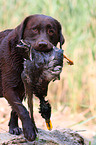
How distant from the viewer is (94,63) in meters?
5.74

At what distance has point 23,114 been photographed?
2479 millimetres

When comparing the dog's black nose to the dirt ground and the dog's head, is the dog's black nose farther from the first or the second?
the dirt ground

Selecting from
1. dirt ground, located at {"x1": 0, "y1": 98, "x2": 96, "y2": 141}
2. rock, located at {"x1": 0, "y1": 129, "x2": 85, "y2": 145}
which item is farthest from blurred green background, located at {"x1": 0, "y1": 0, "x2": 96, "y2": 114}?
rock, located at {"x1": 0, "y1": 129, "x2": 85, "y2": 145}

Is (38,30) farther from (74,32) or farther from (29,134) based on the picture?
(74,32)

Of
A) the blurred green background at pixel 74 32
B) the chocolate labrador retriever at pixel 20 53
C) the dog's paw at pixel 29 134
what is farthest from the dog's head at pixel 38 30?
the blurred green background at pixel 74 32

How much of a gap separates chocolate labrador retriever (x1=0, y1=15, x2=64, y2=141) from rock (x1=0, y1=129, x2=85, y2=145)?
0.30 m

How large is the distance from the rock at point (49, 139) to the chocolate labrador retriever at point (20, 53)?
297 millimetres

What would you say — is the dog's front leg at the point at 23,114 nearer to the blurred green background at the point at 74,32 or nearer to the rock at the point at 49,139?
Result: the rock at the point at 49,139

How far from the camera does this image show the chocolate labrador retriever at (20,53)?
247 cm

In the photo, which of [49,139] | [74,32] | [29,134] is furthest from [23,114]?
[74,32]

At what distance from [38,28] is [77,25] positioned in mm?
3282

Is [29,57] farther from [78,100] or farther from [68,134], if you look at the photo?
[78,100]

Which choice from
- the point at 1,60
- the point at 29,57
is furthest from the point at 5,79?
the point at 29,57

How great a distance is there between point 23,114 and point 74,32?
366cm
